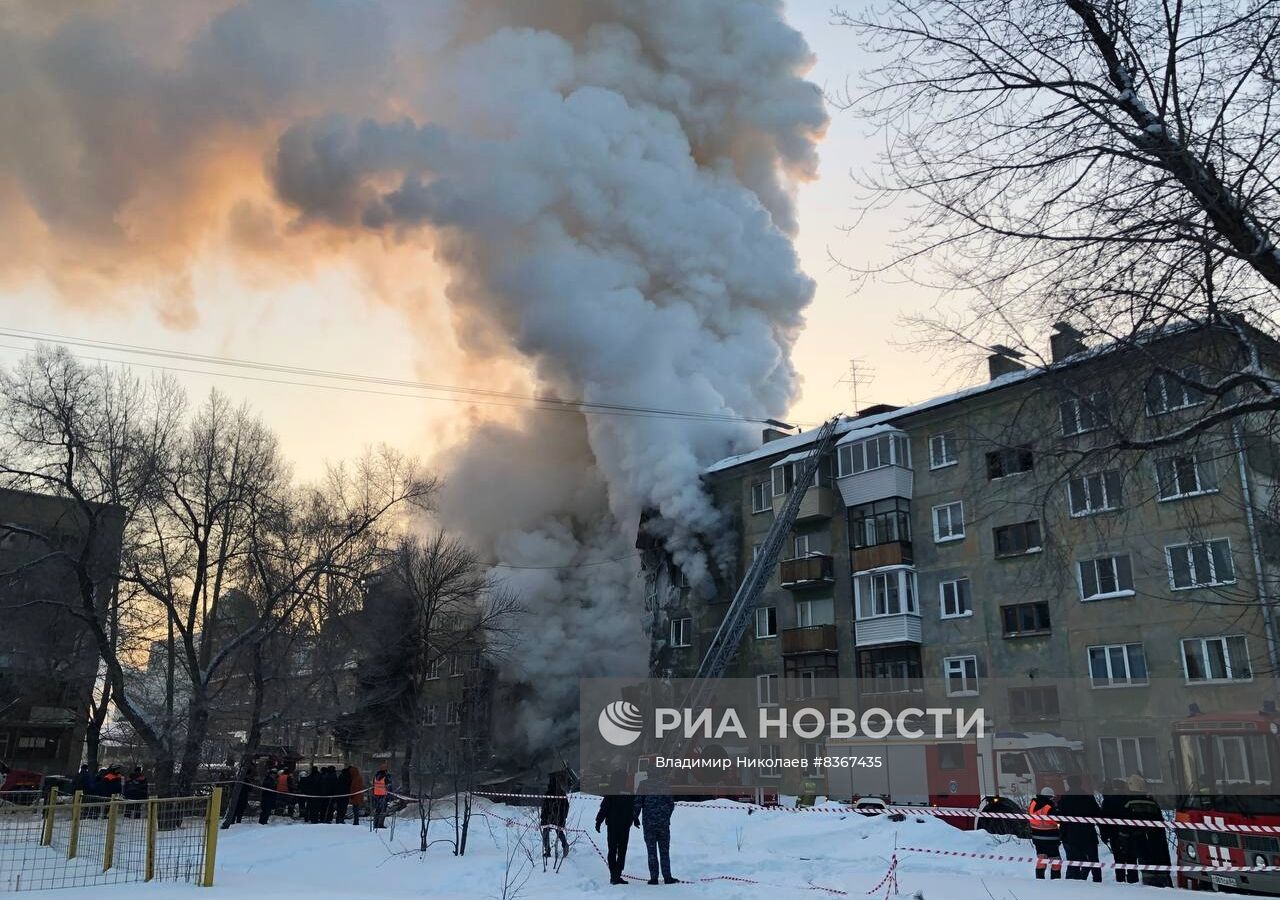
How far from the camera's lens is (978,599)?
31547 mm

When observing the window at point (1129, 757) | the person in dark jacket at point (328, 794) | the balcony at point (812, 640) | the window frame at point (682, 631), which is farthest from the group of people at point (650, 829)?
the window frame at point (682, 631)

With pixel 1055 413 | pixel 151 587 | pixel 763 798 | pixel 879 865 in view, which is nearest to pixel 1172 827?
pixel 879 865

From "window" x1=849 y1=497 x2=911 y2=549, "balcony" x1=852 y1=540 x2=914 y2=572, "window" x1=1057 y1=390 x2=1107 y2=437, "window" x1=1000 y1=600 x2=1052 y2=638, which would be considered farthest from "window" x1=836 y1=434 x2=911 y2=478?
"window" x1=1057 y1=390 x2=1107 y2=437

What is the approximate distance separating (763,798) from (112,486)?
2042 cm

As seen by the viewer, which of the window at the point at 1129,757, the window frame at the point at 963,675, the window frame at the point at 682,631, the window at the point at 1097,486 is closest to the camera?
the window at the point at 1097,486

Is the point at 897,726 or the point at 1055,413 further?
the point at 897,726

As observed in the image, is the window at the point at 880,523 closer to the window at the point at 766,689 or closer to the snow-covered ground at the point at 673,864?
the window at the point at 766,689

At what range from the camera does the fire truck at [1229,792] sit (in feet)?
41.4

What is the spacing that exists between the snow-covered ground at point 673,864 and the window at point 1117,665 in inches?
454

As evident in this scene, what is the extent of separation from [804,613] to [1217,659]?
1461 centimetres

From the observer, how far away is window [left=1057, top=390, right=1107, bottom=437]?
27.8ft

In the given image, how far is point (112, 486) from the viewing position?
2567cm

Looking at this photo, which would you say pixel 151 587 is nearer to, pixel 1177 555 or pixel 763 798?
pixel 763 798

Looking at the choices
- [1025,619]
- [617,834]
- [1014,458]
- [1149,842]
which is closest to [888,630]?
[1025,619]
